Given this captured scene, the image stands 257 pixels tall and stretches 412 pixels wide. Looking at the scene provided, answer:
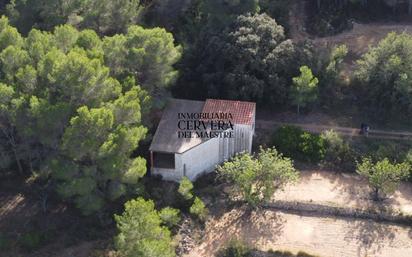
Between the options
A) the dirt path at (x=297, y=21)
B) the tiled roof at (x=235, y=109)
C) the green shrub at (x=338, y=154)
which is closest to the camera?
the tiled roof at (x=235, y=109)

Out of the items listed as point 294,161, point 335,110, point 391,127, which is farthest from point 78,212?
point 391,127

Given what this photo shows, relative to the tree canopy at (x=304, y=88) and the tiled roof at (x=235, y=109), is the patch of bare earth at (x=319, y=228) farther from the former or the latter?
the tree canopy at (x=304, y=88)

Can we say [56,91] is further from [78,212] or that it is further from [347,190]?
[347,190]

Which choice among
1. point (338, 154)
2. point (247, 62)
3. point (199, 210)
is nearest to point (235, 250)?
point (199, 210)

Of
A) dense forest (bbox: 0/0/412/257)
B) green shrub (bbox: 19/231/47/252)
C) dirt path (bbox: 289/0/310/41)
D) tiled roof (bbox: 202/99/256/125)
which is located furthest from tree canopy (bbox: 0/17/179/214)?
dirt path (bbox: 289/0/310/41)

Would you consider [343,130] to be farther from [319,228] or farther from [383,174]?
[319,228]

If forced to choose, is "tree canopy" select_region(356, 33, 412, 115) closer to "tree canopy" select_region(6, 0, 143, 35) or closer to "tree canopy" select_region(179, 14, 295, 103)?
"tree canopy" select_region(179, 14, 295, 103)

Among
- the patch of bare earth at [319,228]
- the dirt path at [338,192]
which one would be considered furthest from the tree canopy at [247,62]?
the patch of bare earth at [319,228]
